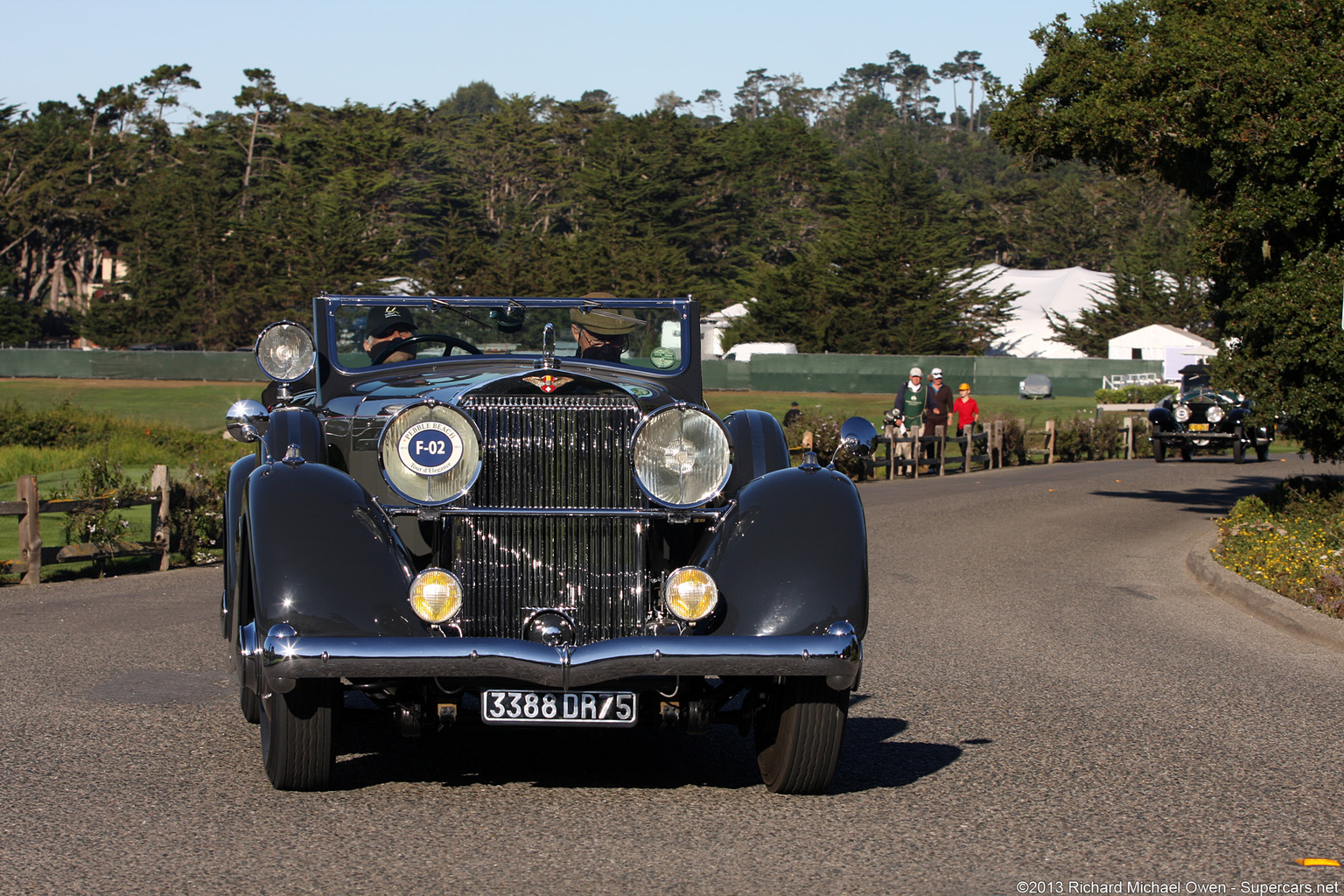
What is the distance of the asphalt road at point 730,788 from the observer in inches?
172

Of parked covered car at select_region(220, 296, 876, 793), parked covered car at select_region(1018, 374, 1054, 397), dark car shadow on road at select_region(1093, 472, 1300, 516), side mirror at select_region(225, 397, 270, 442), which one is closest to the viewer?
parked covered car at select_region(220, 296, 876, 793)

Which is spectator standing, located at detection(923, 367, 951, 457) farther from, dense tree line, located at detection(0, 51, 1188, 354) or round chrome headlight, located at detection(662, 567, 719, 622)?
dense tree line, located at detection(0, 51, 1188, 354)

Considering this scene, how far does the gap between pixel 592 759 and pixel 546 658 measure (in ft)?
4.40

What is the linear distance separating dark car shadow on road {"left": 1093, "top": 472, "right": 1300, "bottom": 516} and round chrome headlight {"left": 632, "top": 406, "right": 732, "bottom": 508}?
1587 cm

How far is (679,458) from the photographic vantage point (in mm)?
5430

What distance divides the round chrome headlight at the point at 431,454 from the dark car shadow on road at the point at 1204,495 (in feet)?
53.8

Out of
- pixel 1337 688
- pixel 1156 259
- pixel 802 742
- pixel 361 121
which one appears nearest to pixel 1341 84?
pixel 1337 688

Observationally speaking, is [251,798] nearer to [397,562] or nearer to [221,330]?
[397,562]

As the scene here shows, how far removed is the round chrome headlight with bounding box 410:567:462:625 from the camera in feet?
16.4

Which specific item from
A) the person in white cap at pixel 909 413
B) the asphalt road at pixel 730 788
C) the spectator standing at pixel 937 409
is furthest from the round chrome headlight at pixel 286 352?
the spectator standing at pixel 937 409

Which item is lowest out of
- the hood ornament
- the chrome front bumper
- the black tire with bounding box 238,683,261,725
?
the black tire with bounding box 238,683,261,725

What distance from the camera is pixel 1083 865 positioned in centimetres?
448

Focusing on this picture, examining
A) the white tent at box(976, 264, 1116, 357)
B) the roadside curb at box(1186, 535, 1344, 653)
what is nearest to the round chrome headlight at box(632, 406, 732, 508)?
the roadside curb at box(1186, 535, 1344, 653)

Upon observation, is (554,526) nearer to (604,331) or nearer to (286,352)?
(604,331)
